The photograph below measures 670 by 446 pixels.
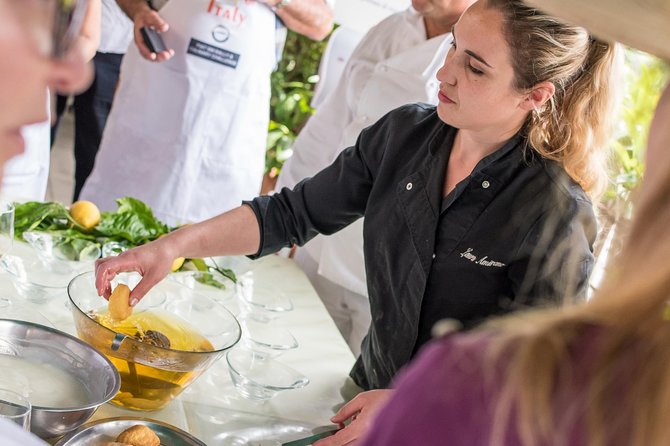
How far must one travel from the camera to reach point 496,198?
156 cm

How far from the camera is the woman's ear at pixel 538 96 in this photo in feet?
5.13

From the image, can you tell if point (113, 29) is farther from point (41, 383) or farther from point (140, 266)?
point (41, 383)

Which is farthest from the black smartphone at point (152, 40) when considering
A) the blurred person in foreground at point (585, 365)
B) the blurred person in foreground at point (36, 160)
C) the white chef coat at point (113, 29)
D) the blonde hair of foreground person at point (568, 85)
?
the blurred person in foreground at point (585, 365)

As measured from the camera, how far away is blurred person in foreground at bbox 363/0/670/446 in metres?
0.60

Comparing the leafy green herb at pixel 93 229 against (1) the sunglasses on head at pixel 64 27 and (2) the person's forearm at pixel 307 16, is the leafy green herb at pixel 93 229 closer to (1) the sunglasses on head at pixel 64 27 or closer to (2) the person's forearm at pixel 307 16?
(2) the person's forearm at pixel 307 16

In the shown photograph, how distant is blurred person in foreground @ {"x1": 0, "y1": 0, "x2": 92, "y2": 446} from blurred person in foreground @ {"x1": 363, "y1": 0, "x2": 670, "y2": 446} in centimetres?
32

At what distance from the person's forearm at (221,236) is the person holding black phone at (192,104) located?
1080mm

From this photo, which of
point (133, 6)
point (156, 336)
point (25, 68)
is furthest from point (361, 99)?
point (25, 68)

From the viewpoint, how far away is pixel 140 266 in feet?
4.91

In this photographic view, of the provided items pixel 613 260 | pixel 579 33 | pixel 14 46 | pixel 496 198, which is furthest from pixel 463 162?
pixel 14 46

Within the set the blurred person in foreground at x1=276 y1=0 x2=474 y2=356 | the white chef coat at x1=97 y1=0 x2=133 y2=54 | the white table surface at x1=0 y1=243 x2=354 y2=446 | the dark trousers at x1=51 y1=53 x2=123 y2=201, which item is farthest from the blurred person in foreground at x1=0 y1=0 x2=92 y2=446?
the white chef coat at x1=97 y1=0 x2=133 y2=54

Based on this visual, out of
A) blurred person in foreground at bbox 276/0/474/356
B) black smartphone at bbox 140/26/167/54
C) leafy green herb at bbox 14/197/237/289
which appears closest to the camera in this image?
leafy green herb at bbox 14/197/237/289

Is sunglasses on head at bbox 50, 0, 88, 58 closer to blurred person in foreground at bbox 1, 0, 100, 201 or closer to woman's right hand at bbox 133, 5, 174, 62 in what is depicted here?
blurred person in foreground at bbox 1, 0, 100, 201

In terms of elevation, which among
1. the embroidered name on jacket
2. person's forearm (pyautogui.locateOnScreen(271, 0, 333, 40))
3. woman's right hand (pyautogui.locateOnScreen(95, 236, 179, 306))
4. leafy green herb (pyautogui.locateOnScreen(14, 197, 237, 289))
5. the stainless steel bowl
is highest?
person's forearm (pyautogui.locateOnScreen(271, 0, 333, 40))
